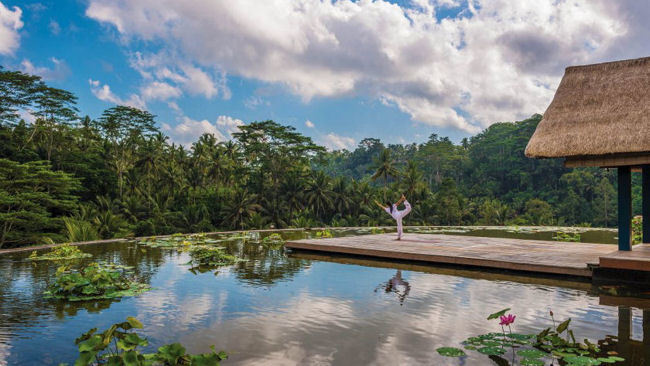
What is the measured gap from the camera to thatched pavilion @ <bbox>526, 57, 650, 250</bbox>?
6633 mm

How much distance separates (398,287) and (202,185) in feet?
102

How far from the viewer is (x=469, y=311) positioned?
195 inches

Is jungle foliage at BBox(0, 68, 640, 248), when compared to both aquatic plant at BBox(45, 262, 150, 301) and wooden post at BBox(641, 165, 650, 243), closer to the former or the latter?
aquatic plant at BBox(45, 262, 150, 301)

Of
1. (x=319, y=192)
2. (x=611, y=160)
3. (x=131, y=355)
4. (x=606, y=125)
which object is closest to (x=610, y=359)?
(x=131, y=355)

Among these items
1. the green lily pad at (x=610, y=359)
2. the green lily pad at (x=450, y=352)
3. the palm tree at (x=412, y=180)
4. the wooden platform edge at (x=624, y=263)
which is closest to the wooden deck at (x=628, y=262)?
the wooden platform edge at (x=624, y=263)

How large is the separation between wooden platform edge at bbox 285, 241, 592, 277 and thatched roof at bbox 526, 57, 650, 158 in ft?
5.84

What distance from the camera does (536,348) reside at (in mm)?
3730

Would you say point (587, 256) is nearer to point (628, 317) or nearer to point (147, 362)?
point (628, 317)

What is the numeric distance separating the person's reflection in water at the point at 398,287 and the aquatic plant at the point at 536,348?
5.15 ft

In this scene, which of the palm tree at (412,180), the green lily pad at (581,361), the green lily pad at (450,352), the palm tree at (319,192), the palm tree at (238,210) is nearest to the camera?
the green lily pad at (581,361)

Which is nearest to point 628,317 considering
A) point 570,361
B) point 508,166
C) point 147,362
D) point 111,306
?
point 570,361

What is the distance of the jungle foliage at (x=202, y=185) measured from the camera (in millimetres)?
19109

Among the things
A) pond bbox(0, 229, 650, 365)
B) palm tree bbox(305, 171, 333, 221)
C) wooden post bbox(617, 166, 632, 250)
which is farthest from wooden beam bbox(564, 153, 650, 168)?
palm tree bbox(305, 171, 333, 221)

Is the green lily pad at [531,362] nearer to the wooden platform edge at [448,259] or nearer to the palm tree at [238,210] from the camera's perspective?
the wooden platform edge at [448,259]
